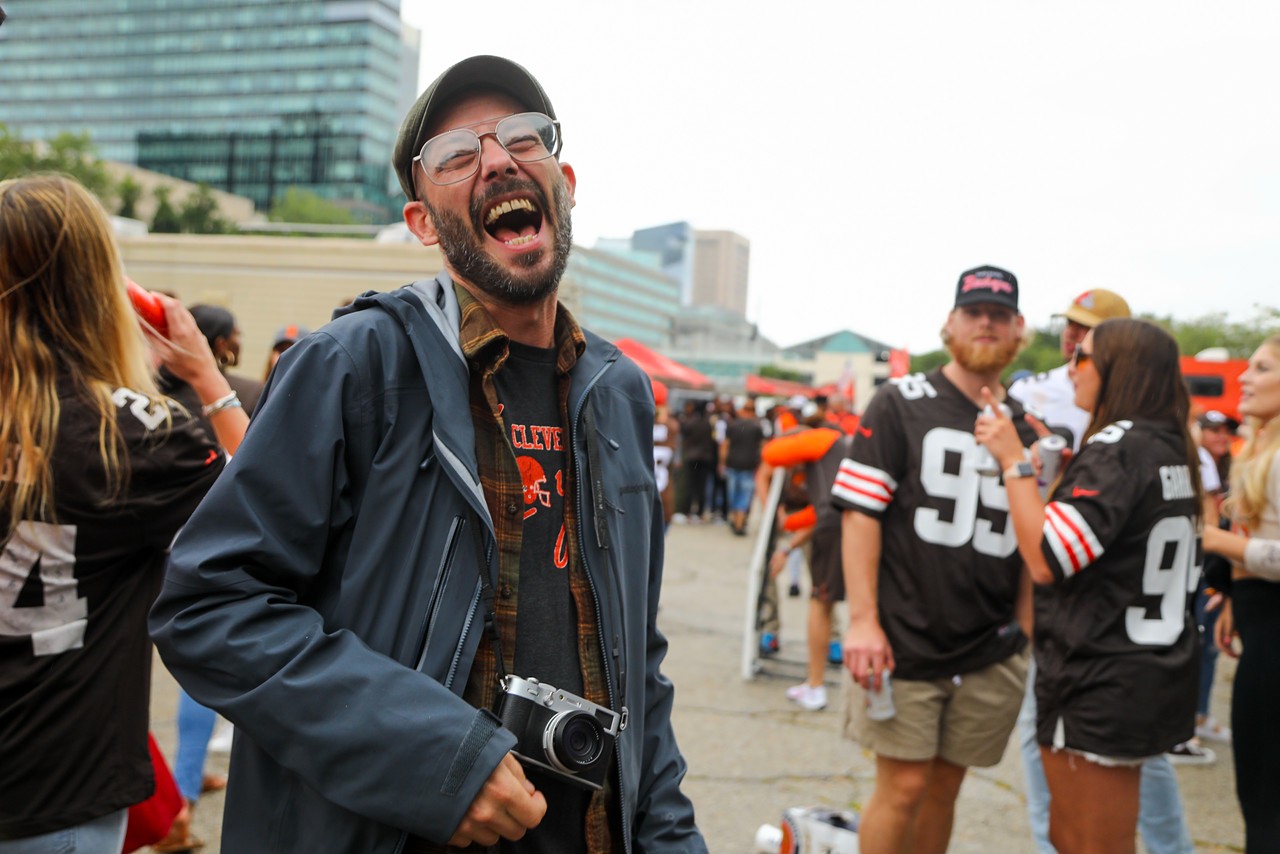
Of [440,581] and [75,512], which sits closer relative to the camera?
[440,581]

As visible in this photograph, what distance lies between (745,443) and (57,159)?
53538 mm

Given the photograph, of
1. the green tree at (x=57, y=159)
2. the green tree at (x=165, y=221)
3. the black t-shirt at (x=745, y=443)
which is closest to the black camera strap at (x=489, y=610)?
the black t-shirt at (x=745, y=443)

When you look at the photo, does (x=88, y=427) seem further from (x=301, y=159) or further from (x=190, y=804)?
(x=301, y=159)

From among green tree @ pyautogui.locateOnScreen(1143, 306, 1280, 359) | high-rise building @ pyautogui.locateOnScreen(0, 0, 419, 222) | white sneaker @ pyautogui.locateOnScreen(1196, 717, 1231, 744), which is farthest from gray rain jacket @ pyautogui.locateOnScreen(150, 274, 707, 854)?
high-rise building @ pyautogui.locateOnScreen(0, 0, 419, 222)

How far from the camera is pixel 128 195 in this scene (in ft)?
204

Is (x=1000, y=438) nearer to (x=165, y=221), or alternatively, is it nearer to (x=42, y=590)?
(x=42, y=590)

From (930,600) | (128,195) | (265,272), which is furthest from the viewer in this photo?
(128,195)

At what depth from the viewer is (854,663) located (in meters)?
3.39

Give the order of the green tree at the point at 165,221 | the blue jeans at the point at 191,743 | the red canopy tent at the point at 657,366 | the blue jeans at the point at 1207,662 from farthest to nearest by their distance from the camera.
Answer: the green tree at the point at 165,221
the red canopy tent at the point at 657,366
the blue jeans at the point at 1207,662
the blue jeans at the point at 191,743

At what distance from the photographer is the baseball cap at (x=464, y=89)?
1804mm

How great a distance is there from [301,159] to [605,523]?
162 meters

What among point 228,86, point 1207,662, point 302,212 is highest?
point 228,86

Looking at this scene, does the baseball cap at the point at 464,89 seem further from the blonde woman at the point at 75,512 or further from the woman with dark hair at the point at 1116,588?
the woman with dark hair at the point at 1116,588

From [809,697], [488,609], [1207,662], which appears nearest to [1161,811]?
[809,697]
